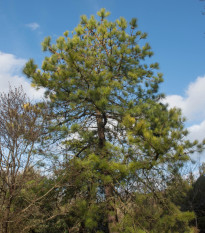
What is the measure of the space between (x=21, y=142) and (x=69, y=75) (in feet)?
6.70

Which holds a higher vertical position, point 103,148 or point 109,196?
point 103,148

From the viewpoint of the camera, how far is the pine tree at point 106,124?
14.7 feet

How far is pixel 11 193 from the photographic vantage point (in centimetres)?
429

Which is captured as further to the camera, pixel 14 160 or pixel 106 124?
pixel 106 124

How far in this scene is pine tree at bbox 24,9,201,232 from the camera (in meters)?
4.49

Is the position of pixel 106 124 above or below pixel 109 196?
above

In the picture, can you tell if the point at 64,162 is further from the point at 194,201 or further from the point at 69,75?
the point at 194,201

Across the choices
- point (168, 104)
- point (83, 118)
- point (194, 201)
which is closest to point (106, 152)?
point (83, 118)

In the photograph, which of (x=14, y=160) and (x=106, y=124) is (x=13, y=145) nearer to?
(x=14, y=160)

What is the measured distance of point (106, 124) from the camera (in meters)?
6.82

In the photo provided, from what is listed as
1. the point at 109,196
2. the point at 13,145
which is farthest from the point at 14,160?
the point at 109,196

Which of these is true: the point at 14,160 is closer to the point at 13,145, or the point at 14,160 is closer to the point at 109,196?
the point at 13,145

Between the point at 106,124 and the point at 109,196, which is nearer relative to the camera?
the point at 109,196

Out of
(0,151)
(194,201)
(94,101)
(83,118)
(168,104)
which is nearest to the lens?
(0,151)
